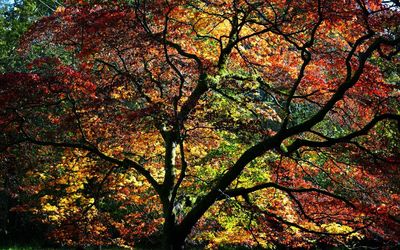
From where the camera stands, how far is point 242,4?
22.8 feet

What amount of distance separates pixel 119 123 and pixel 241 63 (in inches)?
114

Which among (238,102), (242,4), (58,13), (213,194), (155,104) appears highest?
(242,4)

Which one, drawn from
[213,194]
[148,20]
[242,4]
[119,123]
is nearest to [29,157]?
[119,123]

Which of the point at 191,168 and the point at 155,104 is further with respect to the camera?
the point at 191,168

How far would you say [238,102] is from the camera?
20.5ft

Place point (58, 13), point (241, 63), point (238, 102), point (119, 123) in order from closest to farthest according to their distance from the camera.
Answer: point (238, 102), point (119, 123), point (58, 13), point (241, 63)

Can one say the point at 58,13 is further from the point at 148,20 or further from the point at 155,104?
the point at 155,104

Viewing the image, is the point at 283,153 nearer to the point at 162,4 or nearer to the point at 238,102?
the point at 238,102

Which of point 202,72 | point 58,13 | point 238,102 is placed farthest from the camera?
point 58,13

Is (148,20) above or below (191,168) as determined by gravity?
above

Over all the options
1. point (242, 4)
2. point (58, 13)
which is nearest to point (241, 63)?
point (242, 4)

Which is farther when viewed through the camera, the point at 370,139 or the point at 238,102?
the point at 370,139

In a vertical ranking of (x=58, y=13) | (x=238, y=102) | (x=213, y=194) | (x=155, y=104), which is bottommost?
(x=213, y=194)

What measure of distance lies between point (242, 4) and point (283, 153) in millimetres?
2585
